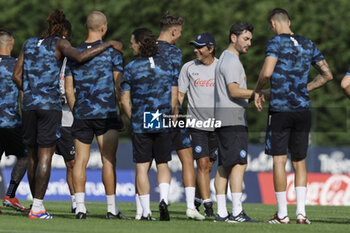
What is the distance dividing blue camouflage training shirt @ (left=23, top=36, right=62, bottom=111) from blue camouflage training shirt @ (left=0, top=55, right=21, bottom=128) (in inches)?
60.1

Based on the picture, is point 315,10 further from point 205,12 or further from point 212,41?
point 212,41

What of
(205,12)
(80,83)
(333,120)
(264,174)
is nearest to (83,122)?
(80,83)

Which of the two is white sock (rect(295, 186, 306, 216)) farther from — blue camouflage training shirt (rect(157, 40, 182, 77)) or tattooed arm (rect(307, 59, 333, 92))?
blue camouflage training shirt (rect(157, 40, 182, 77))

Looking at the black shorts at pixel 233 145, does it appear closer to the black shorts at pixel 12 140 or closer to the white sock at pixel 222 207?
the white sock at pixel 222 207

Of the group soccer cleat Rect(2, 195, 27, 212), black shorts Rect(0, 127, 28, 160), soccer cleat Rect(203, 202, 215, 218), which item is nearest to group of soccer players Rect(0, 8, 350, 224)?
soccer cleat Rect(203, 202, 215, 218)

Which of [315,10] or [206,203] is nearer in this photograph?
[206,203]

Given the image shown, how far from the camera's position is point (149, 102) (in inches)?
402

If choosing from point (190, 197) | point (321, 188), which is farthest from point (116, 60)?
point (321, 188)

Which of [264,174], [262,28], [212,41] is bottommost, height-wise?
[264,174]

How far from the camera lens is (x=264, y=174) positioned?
70.8ft

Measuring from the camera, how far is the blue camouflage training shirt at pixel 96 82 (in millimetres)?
10406

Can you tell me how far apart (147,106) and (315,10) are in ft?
132

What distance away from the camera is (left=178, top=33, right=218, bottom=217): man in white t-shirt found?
38.4ft

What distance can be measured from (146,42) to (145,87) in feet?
1.86
